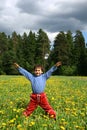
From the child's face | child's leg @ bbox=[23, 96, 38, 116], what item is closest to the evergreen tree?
the child's face

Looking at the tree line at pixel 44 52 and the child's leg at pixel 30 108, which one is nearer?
the child's leg at pixel 30 108

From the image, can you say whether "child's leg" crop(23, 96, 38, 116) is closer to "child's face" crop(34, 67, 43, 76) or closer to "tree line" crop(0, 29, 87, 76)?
"child's face" crop(34, 67, 43, 76)

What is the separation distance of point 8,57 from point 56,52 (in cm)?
1076

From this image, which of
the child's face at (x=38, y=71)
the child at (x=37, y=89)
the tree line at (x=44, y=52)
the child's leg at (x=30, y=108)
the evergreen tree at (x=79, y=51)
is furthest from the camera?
the tree line at (x=44, y=52)

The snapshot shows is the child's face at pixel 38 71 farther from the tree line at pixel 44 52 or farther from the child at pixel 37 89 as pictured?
the tree line at pixel 44 52

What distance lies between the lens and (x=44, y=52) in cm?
8844

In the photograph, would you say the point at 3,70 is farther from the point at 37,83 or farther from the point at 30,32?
the point at 37,83

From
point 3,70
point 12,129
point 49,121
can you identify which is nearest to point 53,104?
point 49,121

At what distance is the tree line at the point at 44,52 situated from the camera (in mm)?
79750

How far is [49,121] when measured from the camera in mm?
8227

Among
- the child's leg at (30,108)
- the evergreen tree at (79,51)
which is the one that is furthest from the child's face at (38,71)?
the evergreen tree at (79,51)

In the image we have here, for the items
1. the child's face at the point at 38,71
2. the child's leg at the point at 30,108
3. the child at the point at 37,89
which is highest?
the child's face at the point at 38,71

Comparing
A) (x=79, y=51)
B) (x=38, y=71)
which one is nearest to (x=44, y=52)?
(x=79, y=51)

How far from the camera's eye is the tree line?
3140 inches
